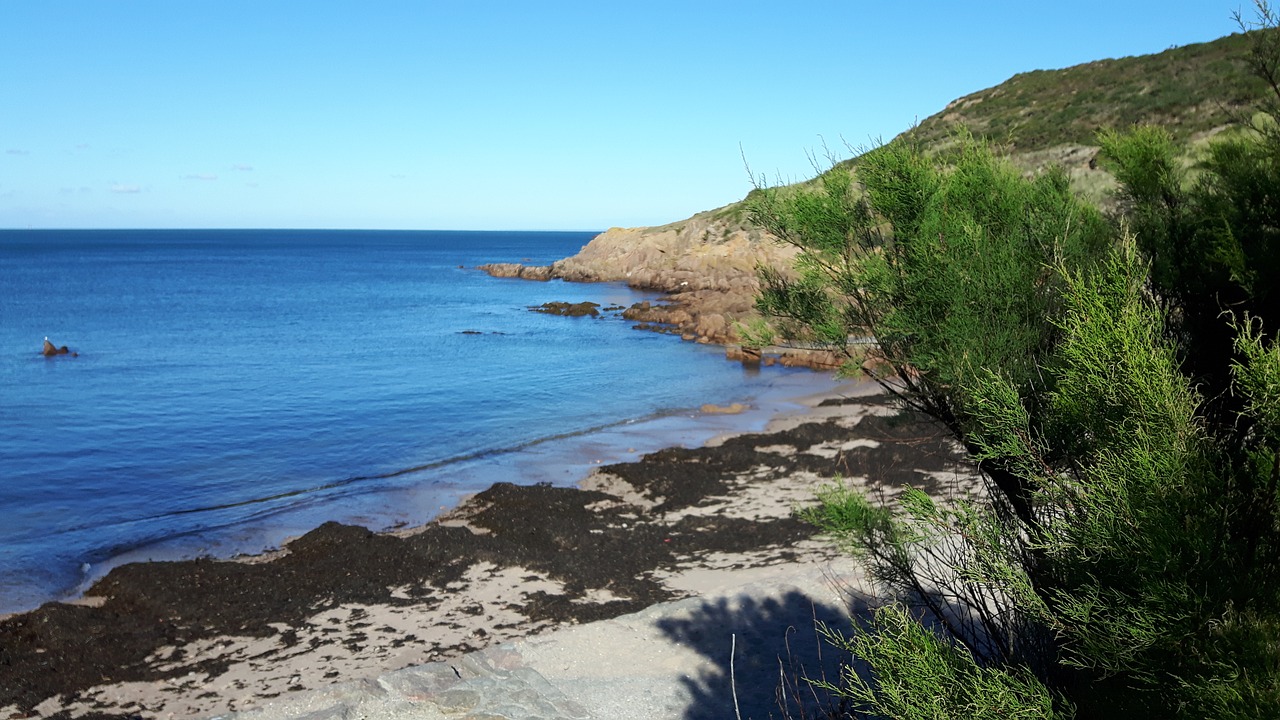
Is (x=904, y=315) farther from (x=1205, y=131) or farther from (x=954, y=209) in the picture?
(x=1205, y=131)

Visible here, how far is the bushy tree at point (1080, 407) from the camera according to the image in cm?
422

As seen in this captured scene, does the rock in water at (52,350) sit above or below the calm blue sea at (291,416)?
above

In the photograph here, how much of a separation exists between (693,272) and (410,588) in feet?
182

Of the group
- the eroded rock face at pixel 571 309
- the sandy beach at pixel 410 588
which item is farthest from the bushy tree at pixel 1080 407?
the eroded rock face at pixel 571 309

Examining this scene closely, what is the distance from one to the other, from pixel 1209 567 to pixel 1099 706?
1.10 meters

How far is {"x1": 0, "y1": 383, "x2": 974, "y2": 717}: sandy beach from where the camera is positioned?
11.8m

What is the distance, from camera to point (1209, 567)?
4160 mm

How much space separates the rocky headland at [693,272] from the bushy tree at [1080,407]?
19.0 meters

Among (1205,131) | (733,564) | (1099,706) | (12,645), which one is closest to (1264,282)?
(1099,706)

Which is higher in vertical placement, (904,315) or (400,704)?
(904,315)

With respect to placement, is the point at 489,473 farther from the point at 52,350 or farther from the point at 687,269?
the point at 687,269

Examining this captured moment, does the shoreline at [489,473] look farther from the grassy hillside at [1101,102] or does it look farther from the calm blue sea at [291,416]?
the grassy hillside at [1101,102]

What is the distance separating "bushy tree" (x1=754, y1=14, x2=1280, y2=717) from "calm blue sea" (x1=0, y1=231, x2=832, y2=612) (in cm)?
1344

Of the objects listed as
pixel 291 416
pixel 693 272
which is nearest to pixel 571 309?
pixel 693 272
